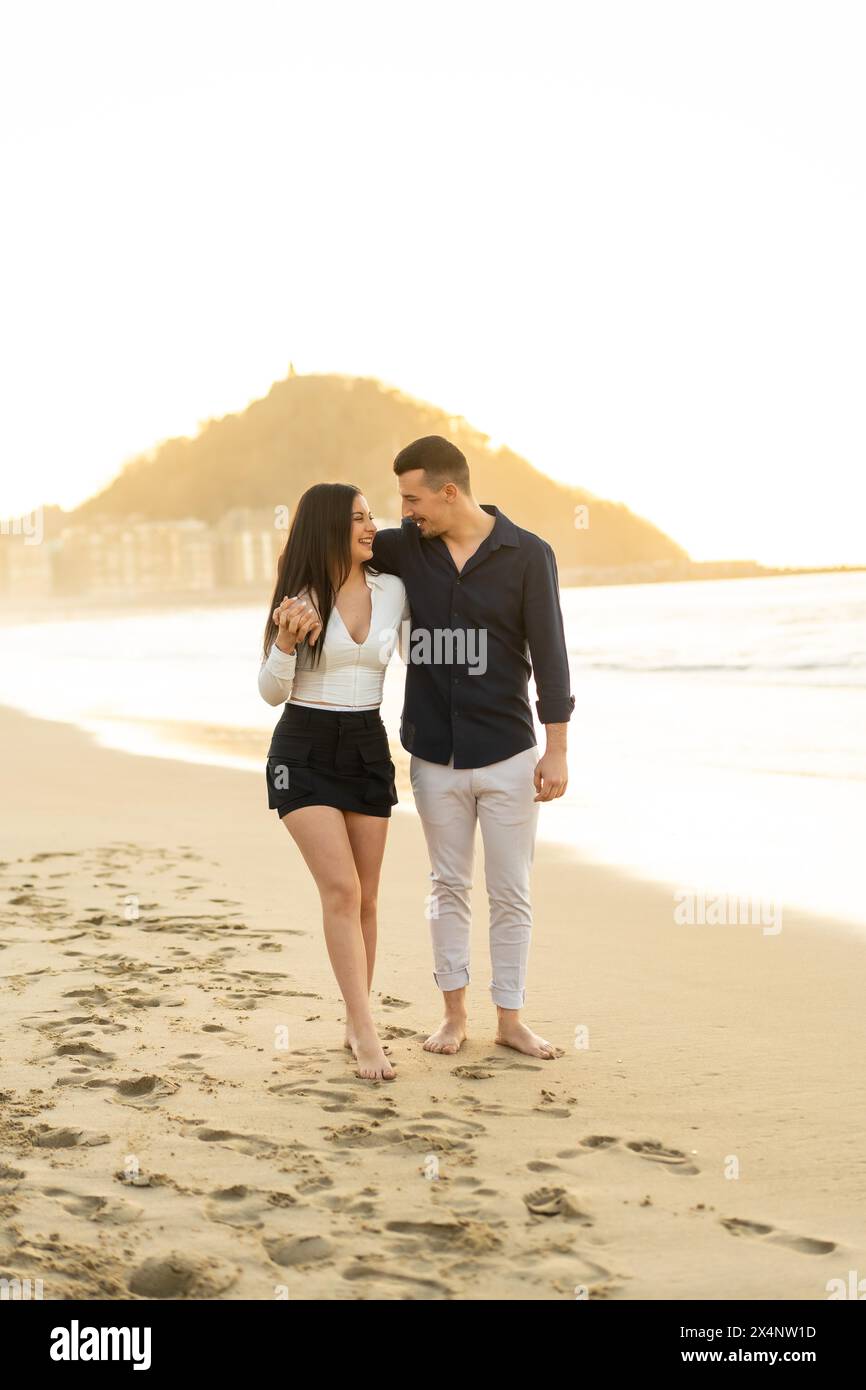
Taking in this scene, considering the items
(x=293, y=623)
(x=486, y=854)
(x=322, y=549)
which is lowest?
(x=486, y=854)

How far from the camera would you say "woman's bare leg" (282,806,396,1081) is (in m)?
4.17

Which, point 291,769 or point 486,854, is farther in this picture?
point 486,854

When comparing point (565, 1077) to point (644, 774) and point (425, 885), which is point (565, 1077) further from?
point (644, 774)

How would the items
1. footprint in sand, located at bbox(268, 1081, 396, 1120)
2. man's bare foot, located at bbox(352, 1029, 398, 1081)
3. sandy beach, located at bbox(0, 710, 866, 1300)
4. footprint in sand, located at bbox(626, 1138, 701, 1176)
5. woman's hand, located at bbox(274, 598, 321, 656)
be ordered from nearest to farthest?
sandy beach, located at bbox(0, 710, 866, 1300)
footprint in sand, located at bbox(626, 1138, 701, 1176)
footprint in sand, located at bbox(268, 1081, 396, 1120)
woman's hand, located at bbox(274, 598, 321, 656)
man's bare foot, located at bbox(352, 1029, 398, 1081)

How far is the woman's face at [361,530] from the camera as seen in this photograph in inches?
164

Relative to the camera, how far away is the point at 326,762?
419 centimetres

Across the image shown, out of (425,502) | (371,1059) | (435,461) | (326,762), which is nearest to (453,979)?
(371,1059)

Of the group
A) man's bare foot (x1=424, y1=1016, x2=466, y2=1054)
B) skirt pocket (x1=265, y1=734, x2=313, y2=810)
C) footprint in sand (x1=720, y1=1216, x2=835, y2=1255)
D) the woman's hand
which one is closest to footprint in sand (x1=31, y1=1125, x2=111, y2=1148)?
skirt pocket (x1=265, y1=734, x2=313, y2=810)

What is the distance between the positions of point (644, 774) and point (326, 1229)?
909 centimetres

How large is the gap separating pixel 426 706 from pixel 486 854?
56cm

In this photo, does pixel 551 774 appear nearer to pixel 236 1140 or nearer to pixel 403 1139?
pixel 403 1139

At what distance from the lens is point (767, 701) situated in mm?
19719

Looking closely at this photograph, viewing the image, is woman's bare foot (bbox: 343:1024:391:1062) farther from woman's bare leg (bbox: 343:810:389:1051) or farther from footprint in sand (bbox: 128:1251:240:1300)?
footprint in sand (bbox: 128:1251:240:1300)

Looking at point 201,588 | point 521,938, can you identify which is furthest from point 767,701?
point 201,588
